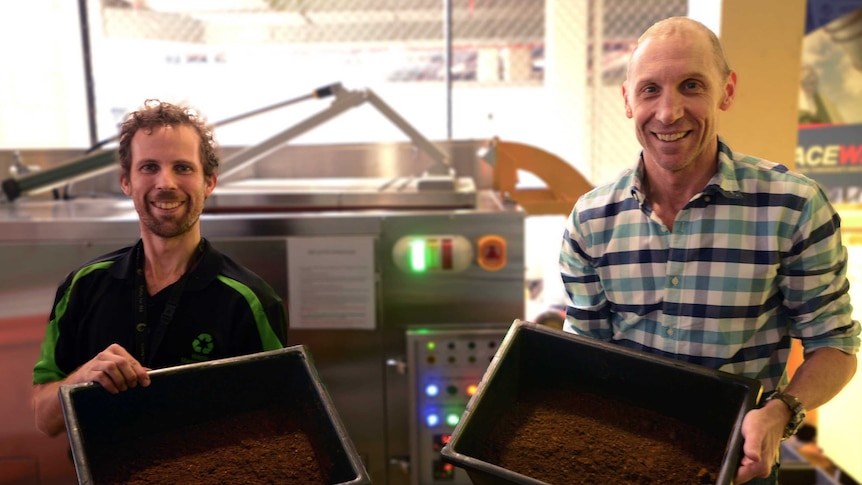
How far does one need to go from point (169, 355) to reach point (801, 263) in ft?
2.93

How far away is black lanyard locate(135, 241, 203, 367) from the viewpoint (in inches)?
35.7

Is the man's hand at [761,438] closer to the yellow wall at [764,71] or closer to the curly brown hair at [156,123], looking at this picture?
the curly brown hair at [156,123]

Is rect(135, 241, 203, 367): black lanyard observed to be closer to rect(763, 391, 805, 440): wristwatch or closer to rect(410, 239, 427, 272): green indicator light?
rect(410, 239, 427, 272): green indicator light

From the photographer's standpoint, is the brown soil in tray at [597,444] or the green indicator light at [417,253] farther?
the green indicator light at [417,253]

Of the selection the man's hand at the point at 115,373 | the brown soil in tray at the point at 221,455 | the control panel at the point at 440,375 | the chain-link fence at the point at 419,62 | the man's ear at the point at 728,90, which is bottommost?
the control panel at the point at 440,375

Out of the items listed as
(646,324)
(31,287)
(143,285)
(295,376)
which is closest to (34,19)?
(31,287)

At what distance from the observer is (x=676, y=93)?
83 cm

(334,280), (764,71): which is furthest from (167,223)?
(764,71)

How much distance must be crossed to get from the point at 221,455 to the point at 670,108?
2.41ft

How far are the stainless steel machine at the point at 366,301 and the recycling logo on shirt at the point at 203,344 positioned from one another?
0.49 metres

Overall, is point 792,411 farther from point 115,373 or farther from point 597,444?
point 115,373

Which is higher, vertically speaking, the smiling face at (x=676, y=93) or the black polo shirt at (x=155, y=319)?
the smiling face at (x=676, y=93)

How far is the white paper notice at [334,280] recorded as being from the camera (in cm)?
142

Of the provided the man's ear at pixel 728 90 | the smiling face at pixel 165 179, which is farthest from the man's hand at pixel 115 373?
the man's ear at pixel 728 90
